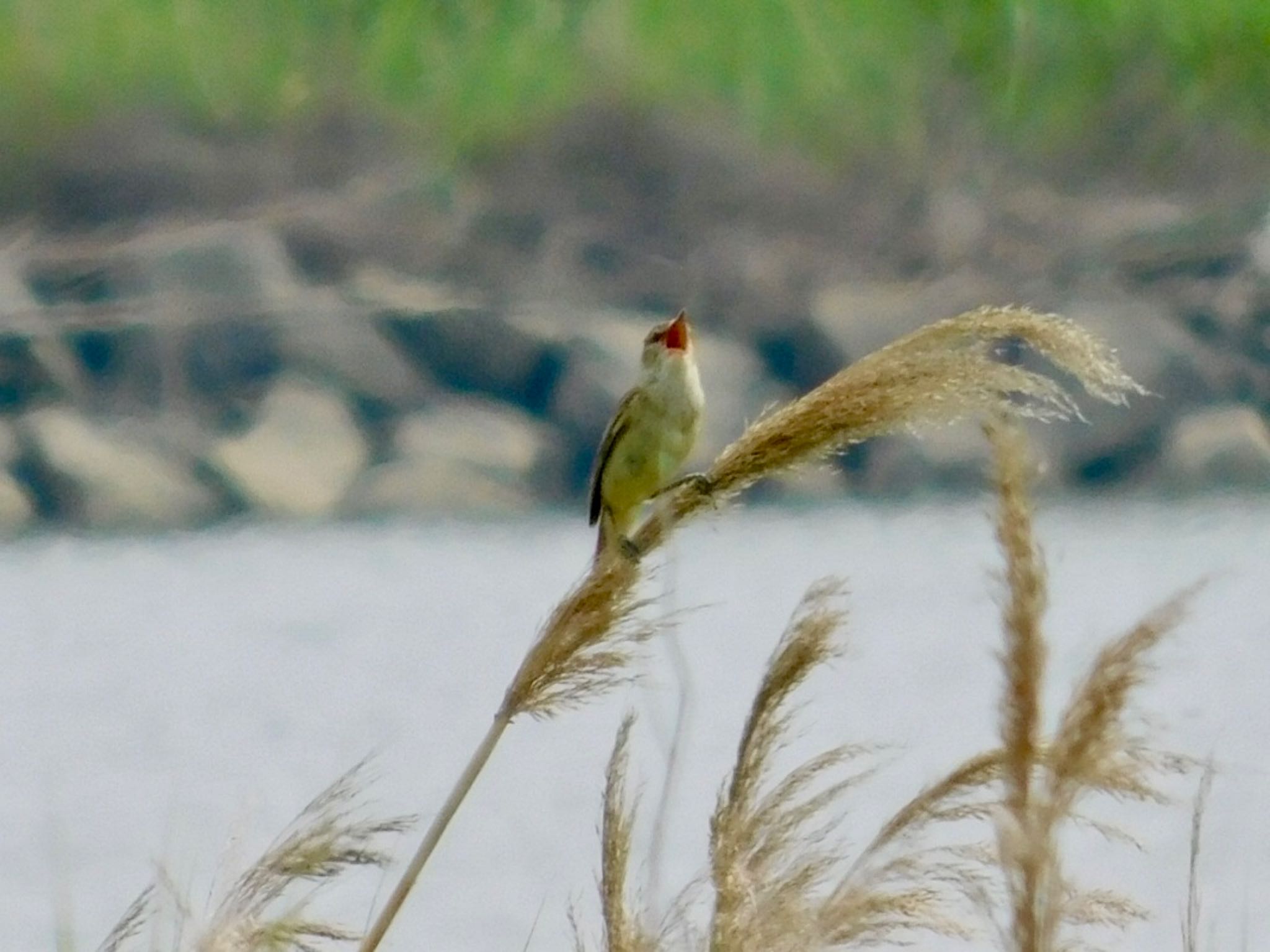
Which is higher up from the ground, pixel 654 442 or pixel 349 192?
pixel 349 192

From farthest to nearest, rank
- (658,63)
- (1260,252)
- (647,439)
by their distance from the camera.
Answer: (1260,252), (658,63), (647,439)

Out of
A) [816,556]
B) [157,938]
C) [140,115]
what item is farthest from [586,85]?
[157,938]

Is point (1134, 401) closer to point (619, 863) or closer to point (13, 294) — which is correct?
point (13, 294)

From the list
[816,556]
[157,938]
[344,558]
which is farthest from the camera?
[344,558]

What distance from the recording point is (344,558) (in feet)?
17.7

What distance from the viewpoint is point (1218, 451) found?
5.11m

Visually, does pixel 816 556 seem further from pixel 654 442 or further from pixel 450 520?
pixel 654 442

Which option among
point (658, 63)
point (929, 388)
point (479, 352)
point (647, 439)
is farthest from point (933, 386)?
point (479, 352)

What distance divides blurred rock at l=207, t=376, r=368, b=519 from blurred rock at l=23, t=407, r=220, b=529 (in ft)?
0.42

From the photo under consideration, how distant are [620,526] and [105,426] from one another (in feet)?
13.4

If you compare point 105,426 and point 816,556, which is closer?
point 816,556

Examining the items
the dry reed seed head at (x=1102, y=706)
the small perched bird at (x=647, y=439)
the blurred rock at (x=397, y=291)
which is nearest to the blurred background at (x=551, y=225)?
the blurred rock at (x=397, y=291)

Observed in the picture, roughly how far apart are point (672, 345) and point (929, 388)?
97 cm

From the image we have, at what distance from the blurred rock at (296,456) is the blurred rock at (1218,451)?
2.34 meters
